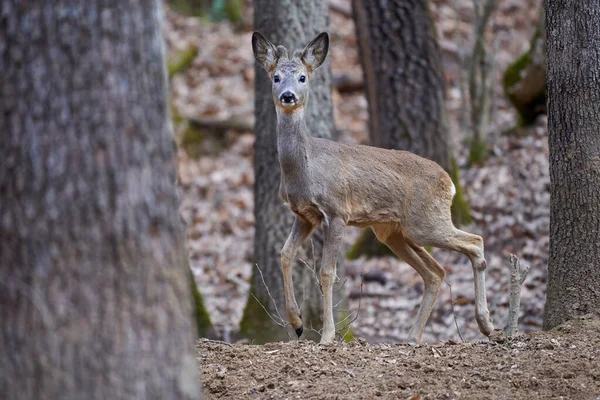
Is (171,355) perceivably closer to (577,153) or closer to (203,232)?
(577,153)

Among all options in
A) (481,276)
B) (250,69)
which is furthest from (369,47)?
(250,69)

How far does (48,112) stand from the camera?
3.20 meters

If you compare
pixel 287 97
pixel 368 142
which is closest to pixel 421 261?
pixel 287 97

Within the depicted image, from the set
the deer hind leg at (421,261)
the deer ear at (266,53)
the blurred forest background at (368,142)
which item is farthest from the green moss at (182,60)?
the deer hind leg at (421,261)

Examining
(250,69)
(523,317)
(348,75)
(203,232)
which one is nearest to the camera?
(523,317)

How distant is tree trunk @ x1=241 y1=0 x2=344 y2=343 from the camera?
27.2ft

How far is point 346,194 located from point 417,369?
189 cm

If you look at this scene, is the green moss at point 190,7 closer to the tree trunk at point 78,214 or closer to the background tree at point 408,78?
the background tree at point 408,78

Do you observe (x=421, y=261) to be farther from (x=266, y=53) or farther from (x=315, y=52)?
(x=266, y=53)

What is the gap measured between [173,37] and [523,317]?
14253 millimetres

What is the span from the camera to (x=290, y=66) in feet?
22.3

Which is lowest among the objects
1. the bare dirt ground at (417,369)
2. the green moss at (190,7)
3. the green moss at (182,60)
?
the bare dirt ground at (417,369)

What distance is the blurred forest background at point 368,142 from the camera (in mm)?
10109

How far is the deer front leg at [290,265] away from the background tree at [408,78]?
5033 mm
